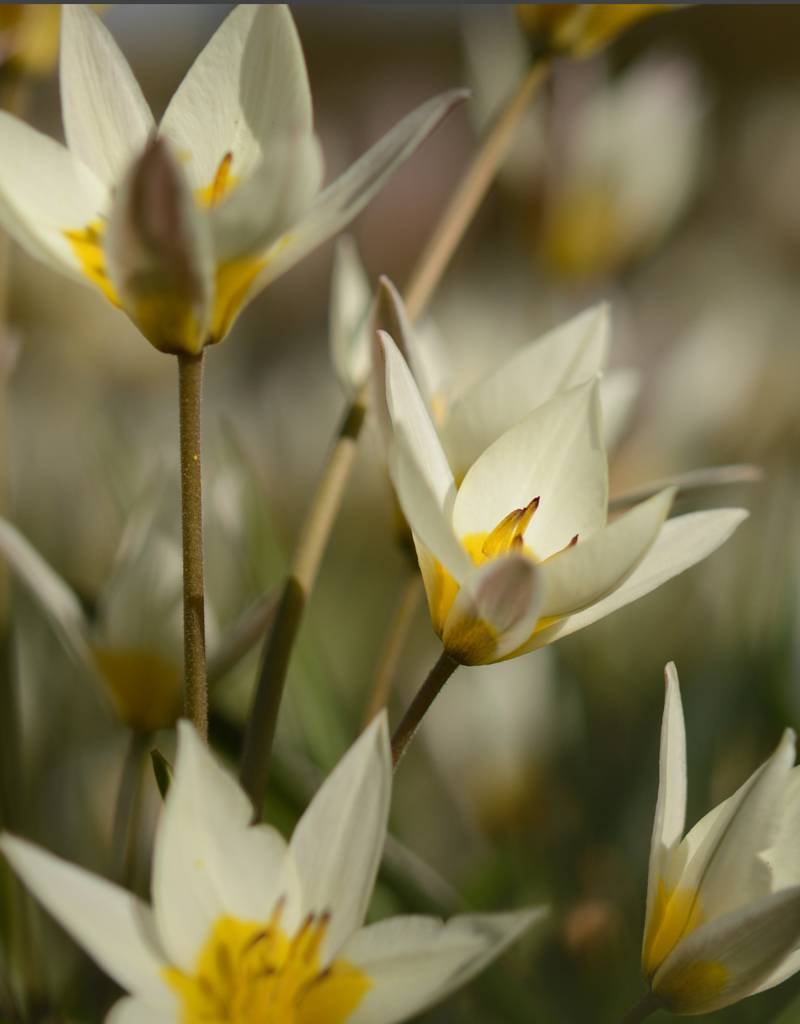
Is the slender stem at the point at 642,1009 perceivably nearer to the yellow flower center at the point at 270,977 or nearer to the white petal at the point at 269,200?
the yellow flower center at the point at 270,977

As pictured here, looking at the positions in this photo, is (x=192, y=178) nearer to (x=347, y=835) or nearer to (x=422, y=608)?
(x=347, y=835)

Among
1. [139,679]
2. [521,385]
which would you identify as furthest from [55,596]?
[521,385]

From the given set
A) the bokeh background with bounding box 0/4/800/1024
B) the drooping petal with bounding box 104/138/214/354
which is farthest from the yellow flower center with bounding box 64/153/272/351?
the bokeh background with bounding box 0/4/800/1024

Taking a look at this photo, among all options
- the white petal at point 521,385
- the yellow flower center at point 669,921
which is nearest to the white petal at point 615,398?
the white petal at point 521,385

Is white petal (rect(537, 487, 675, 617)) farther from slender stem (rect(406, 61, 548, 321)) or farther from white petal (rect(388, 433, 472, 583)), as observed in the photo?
slender stem (rect(406, 61, 548, 321))

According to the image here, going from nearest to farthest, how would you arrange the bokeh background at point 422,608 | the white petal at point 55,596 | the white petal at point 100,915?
the white petal at point 100,915
the white petal at point 55,596
the bokeh background at point 422,608

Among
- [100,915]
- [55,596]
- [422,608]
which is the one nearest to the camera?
[100,915]

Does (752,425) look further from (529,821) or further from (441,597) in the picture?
(441,597)
